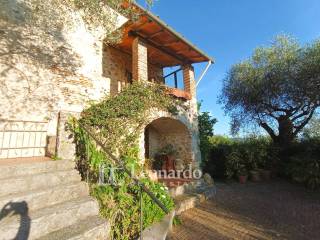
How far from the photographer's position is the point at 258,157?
9992 mm

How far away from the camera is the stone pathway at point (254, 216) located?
4305 mm

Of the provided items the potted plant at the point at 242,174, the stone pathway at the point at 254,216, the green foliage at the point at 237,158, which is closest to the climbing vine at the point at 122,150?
the stone pathway at the point at 254,216

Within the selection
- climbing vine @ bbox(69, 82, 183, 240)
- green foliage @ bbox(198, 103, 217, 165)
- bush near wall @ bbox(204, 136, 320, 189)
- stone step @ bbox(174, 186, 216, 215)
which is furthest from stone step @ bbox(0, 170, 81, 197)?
bush near wall @ bbox(204, 136, 320, 189)

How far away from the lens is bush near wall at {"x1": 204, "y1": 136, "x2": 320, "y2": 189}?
9.04m

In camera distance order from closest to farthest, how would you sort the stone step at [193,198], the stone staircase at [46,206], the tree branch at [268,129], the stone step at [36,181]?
the stone staircase at [46,206], the stone step at [36,181], the stone step at [193,198], the tree branch at [268,129]

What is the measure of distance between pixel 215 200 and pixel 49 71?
6.34m

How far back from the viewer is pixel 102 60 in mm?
8305

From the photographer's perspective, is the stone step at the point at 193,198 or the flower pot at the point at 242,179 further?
the flower pot at the point at 242,179

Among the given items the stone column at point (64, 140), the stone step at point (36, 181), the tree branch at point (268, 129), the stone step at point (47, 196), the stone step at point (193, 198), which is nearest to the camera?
the stone step at point (47, 196)

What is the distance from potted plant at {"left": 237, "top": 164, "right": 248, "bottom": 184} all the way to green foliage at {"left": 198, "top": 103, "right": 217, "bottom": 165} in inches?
64.5

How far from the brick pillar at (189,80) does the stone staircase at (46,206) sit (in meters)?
6.57

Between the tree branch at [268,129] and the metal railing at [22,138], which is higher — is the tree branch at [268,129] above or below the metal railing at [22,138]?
above

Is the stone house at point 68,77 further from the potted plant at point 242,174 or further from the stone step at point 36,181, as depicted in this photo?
the potted plant at point 242,174

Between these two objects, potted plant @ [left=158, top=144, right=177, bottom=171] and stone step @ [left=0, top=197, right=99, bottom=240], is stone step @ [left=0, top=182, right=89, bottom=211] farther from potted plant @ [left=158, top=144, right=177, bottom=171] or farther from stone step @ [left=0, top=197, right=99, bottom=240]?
potted plant @ [left=158, top=144, right=177, bottom=171]
